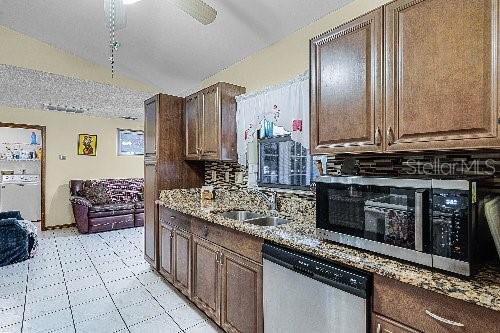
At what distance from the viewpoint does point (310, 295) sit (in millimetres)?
1592

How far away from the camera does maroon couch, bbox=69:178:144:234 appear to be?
5.84 m

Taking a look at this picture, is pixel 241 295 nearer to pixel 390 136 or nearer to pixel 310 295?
pixel 310 295

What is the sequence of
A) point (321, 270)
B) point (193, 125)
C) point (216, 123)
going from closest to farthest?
point (321, 270) < point (216, 123) < point (193, 125)

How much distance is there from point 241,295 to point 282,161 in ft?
4.69

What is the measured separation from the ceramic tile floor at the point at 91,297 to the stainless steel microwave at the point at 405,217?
1.58m

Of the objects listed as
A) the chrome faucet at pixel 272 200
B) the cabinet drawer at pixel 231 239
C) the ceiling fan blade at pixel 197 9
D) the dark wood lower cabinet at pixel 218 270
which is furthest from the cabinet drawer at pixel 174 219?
the ceiling fan blade at pixel 197 9

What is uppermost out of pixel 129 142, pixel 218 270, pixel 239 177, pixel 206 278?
pixel 129 142

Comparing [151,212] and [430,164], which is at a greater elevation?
[430,164]

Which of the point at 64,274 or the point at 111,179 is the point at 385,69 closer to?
the point at 64,274

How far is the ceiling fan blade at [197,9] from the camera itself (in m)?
2.04

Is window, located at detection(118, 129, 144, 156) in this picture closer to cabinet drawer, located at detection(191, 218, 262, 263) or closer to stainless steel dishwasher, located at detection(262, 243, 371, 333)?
cabinet drawer, located at detection(191, 218, 262, 263)

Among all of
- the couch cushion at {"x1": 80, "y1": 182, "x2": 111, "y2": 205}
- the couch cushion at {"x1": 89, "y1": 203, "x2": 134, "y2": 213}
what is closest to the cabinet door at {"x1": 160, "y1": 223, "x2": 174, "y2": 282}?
the couch cushion at {"x1": 89, "y1": 203, "x2": 134, "y2": 213}

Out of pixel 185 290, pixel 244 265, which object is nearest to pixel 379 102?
pixel 244 265

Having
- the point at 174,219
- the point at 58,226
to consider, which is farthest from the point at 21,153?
the point at 174,219
